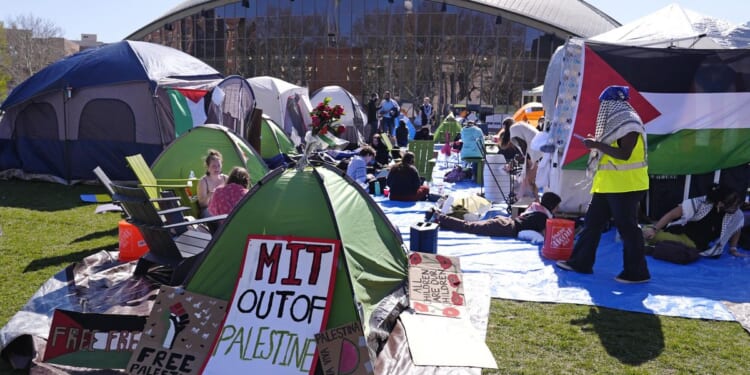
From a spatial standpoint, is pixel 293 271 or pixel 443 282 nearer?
pixel 293 271

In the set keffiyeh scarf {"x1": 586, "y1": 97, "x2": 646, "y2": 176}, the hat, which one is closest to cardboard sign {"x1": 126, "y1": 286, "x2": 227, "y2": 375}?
keffiyeh scarf {"x1": 586, "y1": 97, "x2": 646, "y2": 176}

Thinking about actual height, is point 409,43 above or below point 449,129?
above

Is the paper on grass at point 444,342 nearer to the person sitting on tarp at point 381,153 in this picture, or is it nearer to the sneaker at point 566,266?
the sneaker at point 566,266

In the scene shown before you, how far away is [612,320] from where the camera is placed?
4.65 meters

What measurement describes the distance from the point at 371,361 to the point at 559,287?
2566 millimetres

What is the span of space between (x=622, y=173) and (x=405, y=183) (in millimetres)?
4652

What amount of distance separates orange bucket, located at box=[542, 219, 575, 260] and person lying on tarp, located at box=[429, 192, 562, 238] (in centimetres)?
91

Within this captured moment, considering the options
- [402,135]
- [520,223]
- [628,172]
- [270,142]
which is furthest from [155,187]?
[402,135]

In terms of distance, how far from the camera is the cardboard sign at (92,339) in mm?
3648

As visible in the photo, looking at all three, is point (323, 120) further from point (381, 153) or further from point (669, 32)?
point (669, 32)

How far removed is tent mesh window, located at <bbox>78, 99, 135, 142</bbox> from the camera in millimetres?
10719

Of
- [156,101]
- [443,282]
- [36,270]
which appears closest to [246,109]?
[156,101]

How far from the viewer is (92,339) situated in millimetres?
3762

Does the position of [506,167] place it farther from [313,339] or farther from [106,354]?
[106,354]
